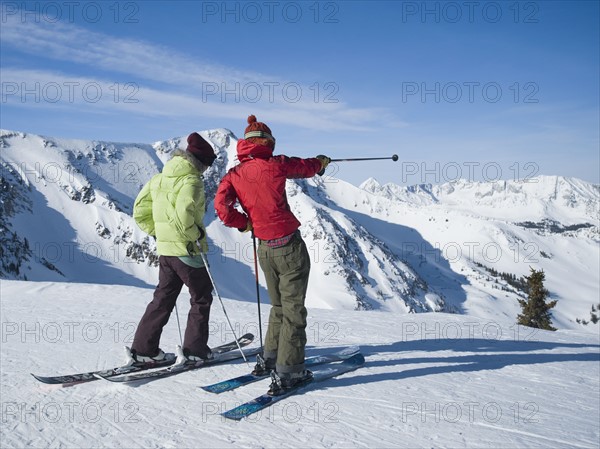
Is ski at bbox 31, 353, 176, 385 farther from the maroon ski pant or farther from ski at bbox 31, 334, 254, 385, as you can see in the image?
the maroon ski pant

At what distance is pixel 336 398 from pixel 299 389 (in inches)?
19.2

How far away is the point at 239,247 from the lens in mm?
199875

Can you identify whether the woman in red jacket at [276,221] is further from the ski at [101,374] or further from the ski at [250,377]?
the ski at [101,374]

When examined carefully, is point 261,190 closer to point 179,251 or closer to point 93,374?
point 179,251

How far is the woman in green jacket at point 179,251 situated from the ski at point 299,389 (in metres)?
1.50

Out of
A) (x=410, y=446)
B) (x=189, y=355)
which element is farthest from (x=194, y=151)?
(x=410, y=446)

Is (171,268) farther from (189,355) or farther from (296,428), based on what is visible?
(296,428)

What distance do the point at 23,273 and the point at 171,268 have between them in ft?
413

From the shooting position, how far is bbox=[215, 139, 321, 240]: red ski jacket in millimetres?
5277

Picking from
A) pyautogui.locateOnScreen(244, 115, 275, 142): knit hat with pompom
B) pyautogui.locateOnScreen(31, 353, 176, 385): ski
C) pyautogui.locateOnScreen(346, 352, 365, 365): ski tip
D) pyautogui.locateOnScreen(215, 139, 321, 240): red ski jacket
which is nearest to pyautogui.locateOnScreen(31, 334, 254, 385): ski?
pyautogui.locateOnScreen(31, 353, 176, 385): ski

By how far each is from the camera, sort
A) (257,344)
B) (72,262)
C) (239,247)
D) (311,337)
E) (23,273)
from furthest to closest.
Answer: (239,247), (72,262), (23,273), (311,337), (257,344)

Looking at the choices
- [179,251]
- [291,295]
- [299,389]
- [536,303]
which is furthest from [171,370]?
[536,303]

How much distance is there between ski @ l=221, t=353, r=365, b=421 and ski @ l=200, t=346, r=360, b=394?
0.17 m

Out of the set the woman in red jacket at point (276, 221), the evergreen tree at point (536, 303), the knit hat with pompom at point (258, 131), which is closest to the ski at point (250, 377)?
the woman in red jacket at point (276, 221)
